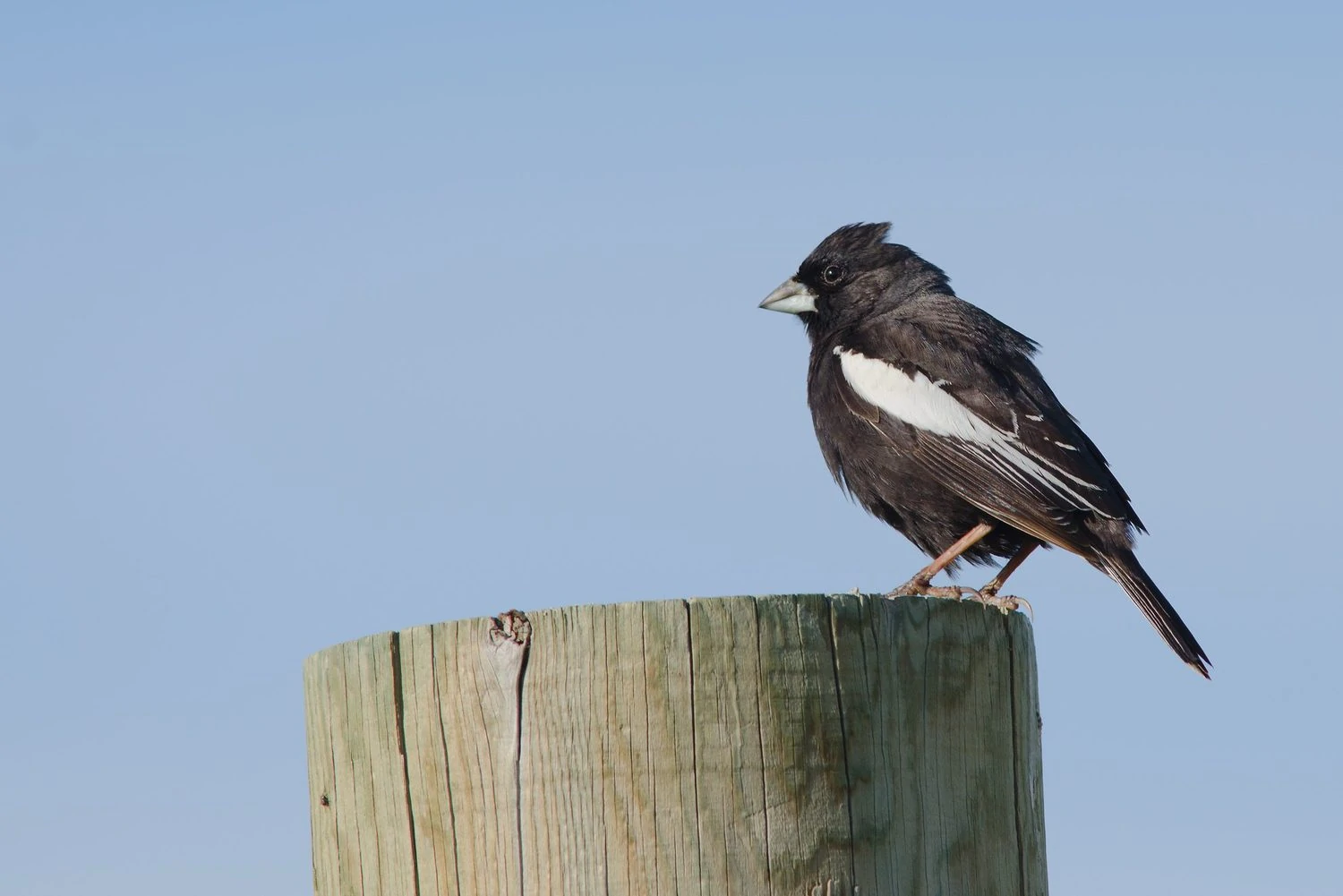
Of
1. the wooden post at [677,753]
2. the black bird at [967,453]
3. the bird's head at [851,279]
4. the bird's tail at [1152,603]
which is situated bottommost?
the wooden post at [677,753]

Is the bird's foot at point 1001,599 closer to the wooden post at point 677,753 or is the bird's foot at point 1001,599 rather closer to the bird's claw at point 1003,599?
the bird's claw at point 1003,599

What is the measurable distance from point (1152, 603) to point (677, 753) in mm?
4167

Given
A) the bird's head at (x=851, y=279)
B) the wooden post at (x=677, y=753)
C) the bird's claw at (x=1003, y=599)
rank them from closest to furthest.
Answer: the wooden post at (x=677, y=753), the bird's claw at (x=1003, y=599), the bird's head at (x=851, y=279)

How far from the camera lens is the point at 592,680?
8.77 ft

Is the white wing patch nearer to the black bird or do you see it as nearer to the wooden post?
the black bird

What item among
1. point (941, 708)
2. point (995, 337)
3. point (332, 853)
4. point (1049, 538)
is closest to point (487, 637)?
point (332, 853)

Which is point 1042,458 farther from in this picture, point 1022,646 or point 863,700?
point 863,700

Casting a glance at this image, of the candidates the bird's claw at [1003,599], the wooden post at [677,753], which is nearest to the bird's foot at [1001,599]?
the bird's claw at [1003,599]

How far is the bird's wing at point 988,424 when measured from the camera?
21.5ft

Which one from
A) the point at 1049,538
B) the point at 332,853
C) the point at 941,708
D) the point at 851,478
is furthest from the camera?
the point at 851,478

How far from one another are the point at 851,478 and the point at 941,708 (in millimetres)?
4296

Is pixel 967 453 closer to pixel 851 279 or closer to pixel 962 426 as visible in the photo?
pixel 962 426

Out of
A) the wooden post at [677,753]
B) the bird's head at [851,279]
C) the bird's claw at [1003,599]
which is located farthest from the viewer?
the bird's head at [851,279]

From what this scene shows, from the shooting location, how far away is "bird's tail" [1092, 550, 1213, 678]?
606cm
